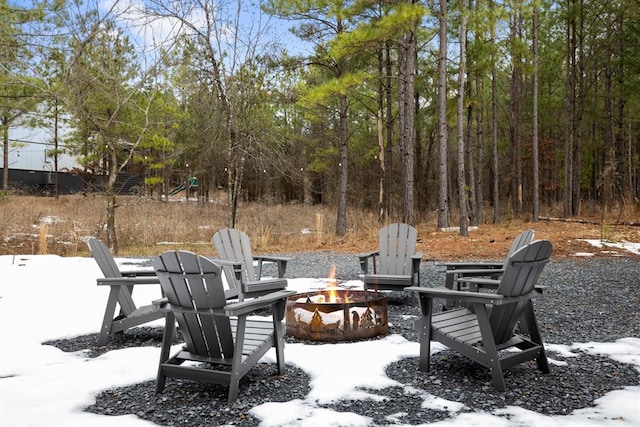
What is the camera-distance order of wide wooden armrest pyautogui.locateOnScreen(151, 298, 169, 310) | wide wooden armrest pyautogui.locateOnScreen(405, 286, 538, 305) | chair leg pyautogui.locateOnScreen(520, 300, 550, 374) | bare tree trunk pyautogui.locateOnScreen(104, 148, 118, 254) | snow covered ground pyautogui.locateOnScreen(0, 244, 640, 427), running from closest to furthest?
1. snow covered ground pyautogui.locateOnScreen(0, 244, 640, 427)
2. wide wooden armrest pyautogui.locateOnScreen(405, 286, 538, 305)
3. wide wooden armrest pyautogui.locateOnScreen(151, 298, 169, 310)
4. chair leg pyautogui.locateOnScreen(520, 300, 550, 374)
5. bare tree trunk pyautogui.locateOnScreen(104, 148, 118, 254)

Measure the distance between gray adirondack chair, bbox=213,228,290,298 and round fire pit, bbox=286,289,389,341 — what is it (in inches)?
26.0

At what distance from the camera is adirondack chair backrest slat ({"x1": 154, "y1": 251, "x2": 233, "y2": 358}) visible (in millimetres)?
2705

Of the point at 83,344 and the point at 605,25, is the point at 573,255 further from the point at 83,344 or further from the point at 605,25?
the point at 605,25

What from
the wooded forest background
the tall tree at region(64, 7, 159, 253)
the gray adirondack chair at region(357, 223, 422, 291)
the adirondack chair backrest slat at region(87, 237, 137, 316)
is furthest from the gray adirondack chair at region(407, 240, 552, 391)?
the tall tree at region(64, 7, 159, 253)

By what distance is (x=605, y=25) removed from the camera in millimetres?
16656

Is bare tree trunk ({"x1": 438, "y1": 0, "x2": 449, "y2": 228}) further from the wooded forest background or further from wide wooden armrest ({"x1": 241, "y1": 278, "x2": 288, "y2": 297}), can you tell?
wide wooden armrest ({"x1": 241, "y1": 278, "x2": 288, "y2": 297})

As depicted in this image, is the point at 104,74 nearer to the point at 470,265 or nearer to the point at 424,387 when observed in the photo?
the point at 470,265

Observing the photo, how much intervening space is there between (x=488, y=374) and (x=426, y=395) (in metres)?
0.61

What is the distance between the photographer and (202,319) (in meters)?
2.81

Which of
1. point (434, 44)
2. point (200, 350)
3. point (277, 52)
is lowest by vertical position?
point (200, 350)

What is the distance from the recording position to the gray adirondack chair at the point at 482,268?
13.6 feet

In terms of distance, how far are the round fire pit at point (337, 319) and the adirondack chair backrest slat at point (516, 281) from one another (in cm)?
116

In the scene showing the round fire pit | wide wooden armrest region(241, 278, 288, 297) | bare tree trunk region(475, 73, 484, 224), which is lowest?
the round fire pit

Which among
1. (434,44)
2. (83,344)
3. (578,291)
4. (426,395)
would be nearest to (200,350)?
(426,395)
